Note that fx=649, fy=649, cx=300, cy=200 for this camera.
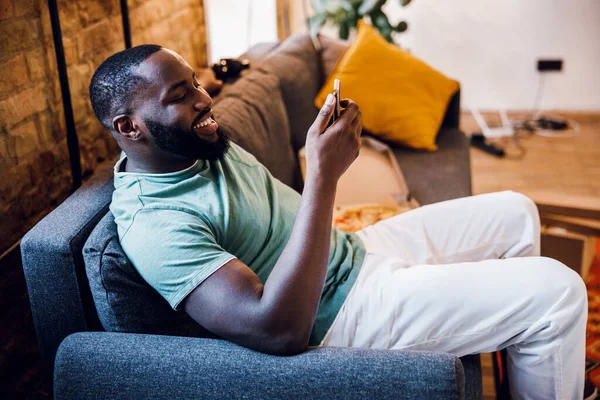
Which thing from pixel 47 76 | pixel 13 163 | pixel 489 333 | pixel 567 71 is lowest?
pixel 567 71

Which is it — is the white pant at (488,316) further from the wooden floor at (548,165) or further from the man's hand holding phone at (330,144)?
the wooden floor at (548,165)

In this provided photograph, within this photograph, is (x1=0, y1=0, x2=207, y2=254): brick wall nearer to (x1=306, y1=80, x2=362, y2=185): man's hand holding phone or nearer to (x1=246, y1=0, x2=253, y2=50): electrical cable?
(x1=306, y1=80, x2=362, y2=185): man's hand holding phone

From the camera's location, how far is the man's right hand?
1.20 meters

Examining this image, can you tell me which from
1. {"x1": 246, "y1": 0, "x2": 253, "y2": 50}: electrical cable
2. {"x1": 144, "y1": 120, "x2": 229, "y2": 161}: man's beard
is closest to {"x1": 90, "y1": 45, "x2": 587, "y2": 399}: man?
{"x1": 144, "y1": 120, "x2": 229, "y2": 161}: man's beard

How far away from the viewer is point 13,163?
1594mm

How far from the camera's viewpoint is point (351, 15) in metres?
3.70

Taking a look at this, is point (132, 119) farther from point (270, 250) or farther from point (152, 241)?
point (270, 250)

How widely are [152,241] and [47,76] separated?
2.75ft

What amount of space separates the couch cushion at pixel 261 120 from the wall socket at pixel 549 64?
8.29 ft

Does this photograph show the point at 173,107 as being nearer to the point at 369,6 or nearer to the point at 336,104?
the point at 336,104

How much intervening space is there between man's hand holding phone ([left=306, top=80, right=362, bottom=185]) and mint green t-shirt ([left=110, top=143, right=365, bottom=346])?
8.1 inches

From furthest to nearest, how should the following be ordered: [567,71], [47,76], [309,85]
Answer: [567,71]
[309,85]
[47,76]

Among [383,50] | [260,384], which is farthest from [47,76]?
[383,50]

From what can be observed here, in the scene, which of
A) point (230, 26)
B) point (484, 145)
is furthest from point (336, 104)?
point (484, 145)
